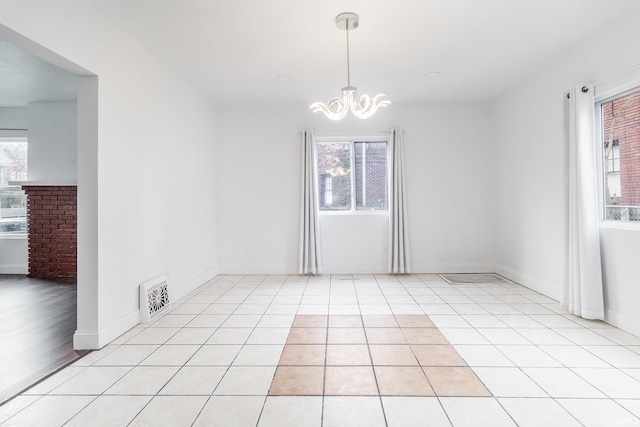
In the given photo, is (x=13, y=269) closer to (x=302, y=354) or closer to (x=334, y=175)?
(x=334, y=175)

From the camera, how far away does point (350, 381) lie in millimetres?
2031

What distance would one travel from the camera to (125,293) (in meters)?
2.88

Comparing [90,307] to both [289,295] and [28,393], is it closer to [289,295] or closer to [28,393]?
[28,393]

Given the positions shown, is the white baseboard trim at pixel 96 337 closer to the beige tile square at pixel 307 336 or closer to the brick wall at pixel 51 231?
the beige tile square at pixel 307 336

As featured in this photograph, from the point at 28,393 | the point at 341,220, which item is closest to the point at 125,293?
the point at 28,393

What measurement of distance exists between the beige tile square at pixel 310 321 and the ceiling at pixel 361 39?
9.03 feet

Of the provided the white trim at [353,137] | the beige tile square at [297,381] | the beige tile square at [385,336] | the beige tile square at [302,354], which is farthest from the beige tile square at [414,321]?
the white trim at [353,137]

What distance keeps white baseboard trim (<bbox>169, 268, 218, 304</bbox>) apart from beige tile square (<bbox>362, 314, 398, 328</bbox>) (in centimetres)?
225

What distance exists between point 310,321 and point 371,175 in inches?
115

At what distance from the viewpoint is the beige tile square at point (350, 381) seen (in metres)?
1.92

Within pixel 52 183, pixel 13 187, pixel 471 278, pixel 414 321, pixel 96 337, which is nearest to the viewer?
pixel 96 337

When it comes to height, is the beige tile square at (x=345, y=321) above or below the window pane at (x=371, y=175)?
below

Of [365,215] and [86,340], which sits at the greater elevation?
[365,215]

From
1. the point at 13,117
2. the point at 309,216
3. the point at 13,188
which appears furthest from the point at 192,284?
the point at 13,117
